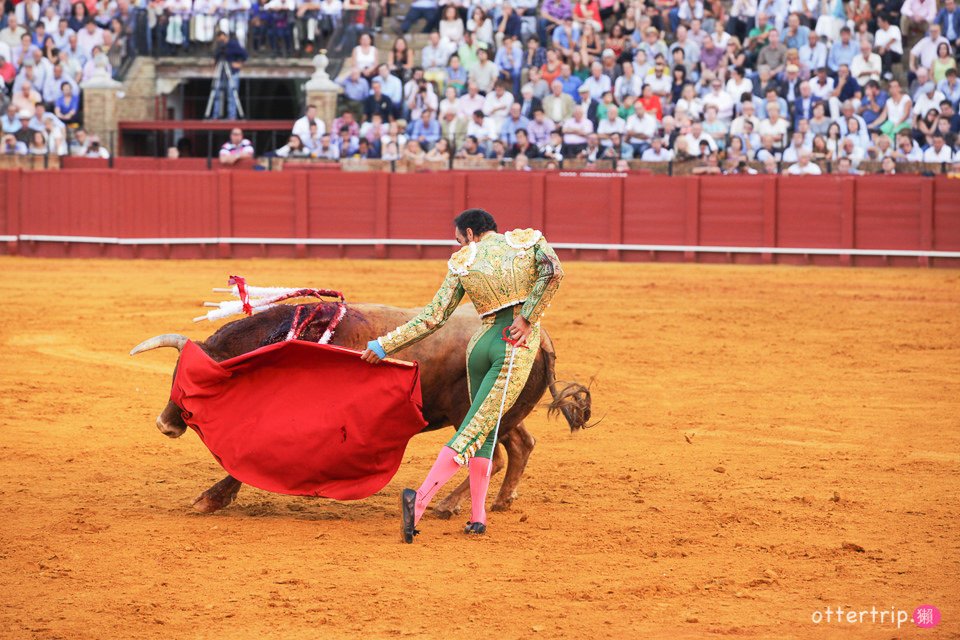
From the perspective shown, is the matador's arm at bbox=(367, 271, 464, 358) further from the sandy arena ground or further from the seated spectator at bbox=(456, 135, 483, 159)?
the seated spectator at bbox=(456, 135, 483, 159)

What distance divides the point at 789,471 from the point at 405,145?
1159cm

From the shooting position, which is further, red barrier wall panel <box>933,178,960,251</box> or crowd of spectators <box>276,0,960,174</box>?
crowd of spectators <box>276,0,960,174</box>

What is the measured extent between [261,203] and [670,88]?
218 inches

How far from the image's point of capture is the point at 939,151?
15727mm

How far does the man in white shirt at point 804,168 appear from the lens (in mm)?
16047

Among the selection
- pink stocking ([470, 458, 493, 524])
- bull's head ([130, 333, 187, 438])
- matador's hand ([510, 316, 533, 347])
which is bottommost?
pink stocking ([470, 458, 493, 524])

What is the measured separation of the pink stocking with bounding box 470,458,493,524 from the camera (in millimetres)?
5145

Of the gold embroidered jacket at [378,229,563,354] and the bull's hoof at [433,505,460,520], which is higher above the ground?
the gold embroidered jacket at [378,229,563,354]

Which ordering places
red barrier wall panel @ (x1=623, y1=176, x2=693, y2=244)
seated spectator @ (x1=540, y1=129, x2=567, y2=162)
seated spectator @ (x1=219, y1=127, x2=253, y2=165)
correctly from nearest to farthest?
1. red barrier wall panel @ (x1=623, y1=176, x2=693, y2=244)
2. seated spectator @ (x1=540, y1=129, x2=567, y2=162)
3. seated spectator @ (x1=219, y1=127, x2=253, y2=165)

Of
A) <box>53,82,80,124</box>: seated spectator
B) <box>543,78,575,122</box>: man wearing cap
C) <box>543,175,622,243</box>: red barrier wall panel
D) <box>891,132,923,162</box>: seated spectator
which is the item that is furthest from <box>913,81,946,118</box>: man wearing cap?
<box>53,82,80,124</box>: seated spectator

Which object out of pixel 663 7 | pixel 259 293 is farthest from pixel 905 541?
pixel 663 7

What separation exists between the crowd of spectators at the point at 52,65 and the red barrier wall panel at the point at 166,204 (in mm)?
2001

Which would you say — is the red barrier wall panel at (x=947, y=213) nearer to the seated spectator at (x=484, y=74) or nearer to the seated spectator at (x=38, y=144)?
the seated spectator at (x=484, y=74)

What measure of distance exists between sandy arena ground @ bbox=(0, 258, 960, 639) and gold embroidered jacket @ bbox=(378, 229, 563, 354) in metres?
0.85
